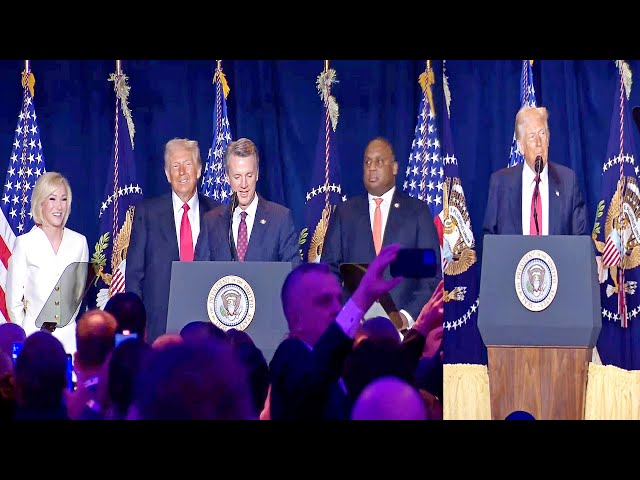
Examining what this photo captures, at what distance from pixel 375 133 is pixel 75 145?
7.19 ft

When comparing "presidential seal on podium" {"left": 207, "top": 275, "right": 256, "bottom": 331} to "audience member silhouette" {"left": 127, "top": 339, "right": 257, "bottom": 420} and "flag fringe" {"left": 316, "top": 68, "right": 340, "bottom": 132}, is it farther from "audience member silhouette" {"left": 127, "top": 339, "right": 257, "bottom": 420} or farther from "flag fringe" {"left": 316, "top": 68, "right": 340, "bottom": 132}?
"audience member silhouette" {"left": 127, "top": 339, "right": 257, "bottom": 420}

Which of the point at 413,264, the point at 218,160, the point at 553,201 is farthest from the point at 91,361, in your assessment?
the point at 553,201

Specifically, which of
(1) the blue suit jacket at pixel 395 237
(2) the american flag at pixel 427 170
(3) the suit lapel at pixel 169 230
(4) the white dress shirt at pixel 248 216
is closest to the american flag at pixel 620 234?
(2) the american flag at pixel 427 170

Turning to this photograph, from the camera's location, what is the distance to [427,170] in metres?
8.29

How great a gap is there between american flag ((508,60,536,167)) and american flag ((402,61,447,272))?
1.70ft

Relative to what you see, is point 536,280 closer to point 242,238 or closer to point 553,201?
point 553,201

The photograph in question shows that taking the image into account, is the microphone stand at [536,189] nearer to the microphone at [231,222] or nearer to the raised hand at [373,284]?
the microphone at [231,222]

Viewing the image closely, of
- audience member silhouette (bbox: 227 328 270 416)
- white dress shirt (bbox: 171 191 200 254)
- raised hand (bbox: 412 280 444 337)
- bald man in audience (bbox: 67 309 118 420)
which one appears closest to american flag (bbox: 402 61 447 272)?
raised hand (bbox: 412 280 444 337)

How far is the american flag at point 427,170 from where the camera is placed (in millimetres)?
8266

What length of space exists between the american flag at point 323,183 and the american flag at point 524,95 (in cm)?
124

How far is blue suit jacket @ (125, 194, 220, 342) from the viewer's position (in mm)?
8273

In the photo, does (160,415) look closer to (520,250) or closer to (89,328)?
(89,328)

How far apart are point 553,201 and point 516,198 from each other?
0.26 meters

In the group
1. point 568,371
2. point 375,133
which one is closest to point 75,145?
point 375,133
